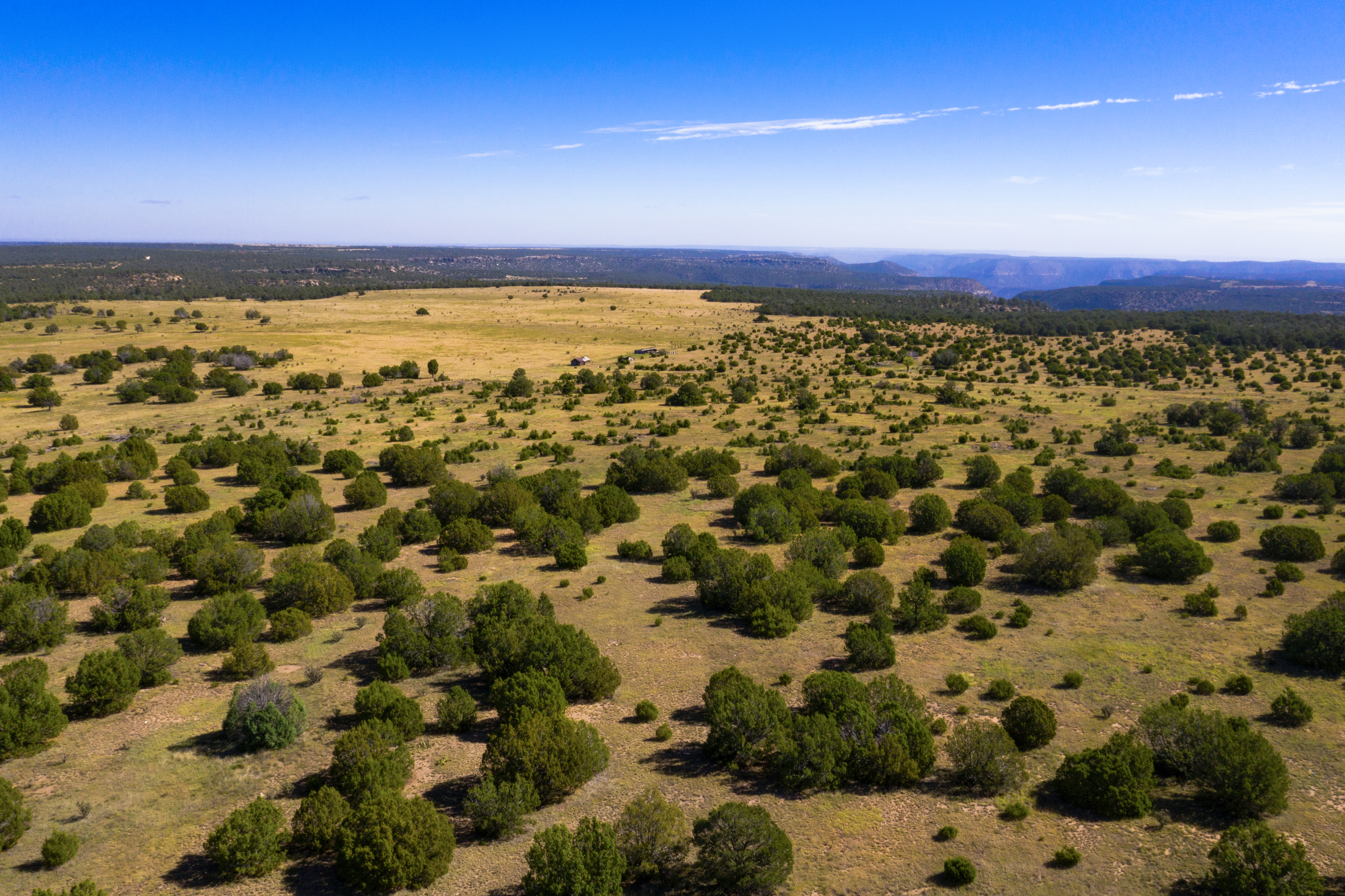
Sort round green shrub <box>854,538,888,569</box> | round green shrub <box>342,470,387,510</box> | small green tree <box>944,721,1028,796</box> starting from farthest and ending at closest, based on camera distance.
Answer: round green shrub <box>342,470,387,510</box> < round green shrub <box>854,538,888,569</box> < small green tree <box>944,721,1028,796</box>

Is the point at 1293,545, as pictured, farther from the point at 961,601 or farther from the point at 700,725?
the point at 700,725

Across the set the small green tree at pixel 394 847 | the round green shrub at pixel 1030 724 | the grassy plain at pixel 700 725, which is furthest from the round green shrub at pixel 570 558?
the round green shrub at pixel 1030 724

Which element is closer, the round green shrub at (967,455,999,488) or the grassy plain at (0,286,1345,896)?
the grassy plain at (0,286,1345,896)

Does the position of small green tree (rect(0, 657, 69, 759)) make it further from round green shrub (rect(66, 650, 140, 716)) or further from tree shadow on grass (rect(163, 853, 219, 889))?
tree shadow on grass (rect(163, 853, 219, 889))

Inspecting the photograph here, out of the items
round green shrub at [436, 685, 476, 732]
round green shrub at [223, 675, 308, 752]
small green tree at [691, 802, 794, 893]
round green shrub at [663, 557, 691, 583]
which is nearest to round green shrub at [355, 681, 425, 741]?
round green shrub at [436, 685, 476, 732]

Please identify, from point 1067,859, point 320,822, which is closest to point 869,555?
point 1067,859

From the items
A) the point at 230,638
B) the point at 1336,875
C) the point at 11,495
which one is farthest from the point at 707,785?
the point at 11,495

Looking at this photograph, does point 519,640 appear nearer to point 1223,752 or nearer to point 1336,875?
point 1223,752
